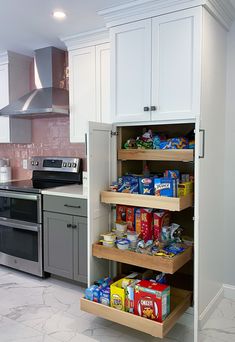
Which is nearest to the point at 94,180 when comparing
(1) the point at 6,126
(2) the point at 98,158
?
(2) the point at 98,158

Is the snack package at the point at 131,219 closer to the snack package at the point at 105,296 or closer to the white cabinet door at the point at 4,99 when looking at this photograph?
the snack package at the point at 105,296

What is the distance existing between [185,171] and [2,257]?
210 centimetres

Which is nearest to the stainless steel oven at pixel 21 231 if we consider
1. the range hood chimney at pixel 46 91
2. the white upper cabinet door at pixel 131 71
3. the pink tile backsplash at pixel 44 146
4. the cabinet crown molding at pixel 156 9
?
the pink tile backsplash at pixel 44 146

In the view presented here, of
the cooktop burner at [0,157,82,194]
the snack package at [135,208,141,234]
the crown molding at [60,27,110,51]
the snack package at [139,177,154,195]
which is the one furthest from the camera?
the cooktop burner at [0,157,82,194]

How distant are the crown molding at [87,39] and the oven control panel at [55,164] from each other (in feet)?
3.78

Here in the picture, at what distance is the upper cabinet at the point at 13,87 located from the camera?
145 inches

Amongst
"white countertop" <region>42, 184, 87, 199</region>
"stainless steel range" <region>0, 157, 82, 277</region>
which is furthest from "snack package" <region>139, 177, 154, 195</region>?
"stainless steel range" <region>0, 157, 82, 277</region>

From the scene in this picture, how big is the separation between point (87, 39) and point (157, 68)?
41.8 inches

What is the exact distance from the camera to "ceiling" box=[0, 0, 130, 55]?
7.82ft

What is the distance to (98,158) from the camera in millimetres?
2408

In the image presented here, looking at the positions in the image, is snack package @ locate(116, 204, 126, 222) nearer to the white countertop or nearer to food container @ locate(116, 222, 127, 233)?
food container @ locate(116, 222, 127, 233)

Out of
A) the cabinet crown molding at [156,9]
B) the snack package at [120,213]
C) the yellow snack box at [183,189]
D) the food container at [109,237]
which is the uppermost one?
the cabinet crown molding at [156,9]

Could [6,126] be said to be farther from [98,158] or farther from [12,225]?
[98,158]

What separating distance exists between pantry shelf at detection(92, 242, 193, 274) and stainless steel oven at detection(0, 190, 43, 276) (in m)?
0.91
